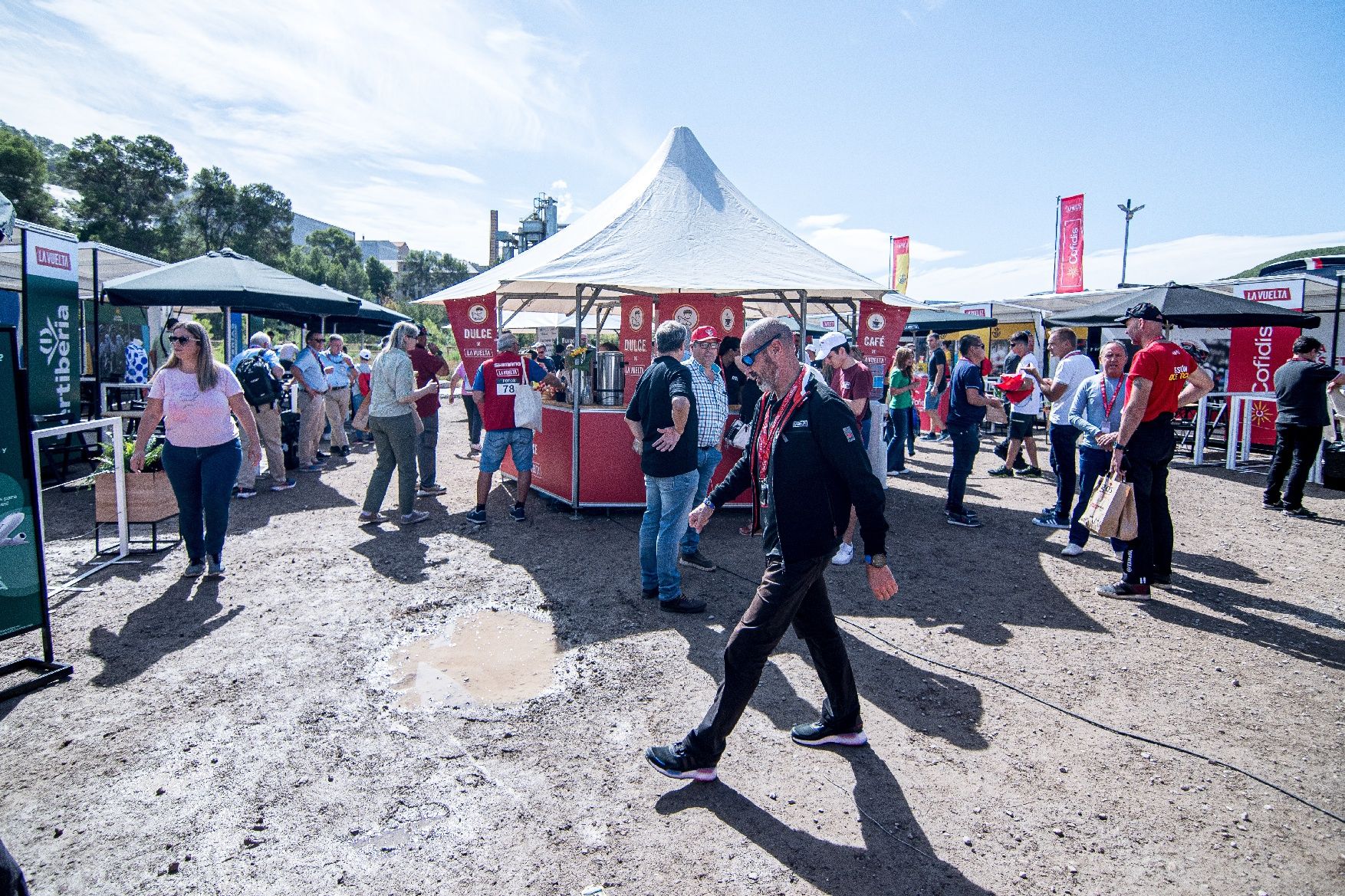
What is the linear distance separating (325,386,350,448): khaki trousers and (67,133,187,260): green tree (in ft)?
112

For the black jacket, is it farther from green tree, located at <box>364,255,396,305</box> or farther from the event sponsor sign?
green tree, located at <box>364,255,396,305</box>

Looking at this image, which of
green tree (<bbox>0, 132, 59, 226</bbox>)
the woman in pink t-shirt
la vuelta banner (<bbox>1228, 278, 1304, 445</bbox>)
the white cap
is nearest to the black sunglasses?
the white cap

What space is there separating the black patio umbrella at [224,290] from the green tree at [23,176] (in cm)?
2731

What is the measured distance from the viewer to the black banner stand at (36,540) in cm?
404

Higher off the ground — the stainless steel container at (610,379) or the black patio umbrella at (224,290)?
the black patio umbrella at (224,290)

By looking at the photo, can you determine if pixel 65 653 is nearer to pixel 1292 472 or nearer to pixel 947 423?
pixel 947 423

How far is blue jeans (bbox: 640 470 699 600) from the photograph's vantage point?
16.8 feet

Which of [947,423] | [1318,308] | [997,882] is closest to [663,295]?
[947,423]

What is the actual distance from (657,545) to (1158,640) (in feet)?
11.3

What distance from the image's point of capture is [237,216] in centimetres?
4731

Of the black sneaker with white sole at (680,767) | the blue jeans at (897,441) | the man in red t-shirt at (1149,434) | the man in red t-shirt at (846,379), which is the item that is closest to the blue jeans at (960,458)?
the man in red t-shirt at (846,379)

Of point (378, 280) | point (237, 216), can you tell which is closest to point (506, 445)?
point (237, 216)

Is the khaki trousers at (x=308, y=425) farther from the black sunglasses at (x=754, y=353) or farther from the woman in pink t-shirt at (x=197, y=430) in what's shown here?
the black sunglasses at (x=754, y=353)

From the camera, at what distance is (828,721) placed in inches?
137
